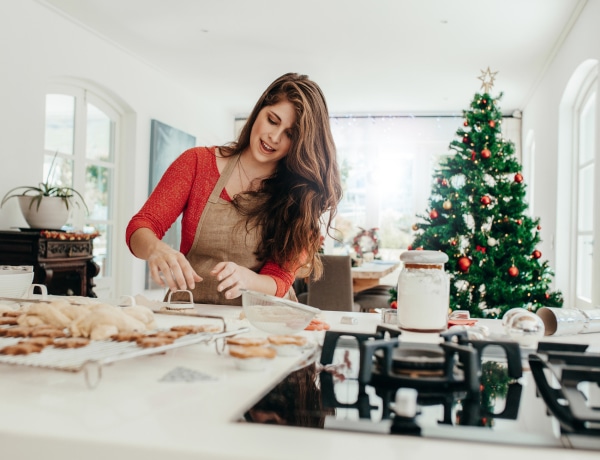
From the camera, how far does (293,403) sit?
2.13ft

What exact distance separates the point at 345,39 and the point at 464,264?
2567 mm

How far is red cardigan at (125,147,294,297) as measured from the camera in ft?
5.80

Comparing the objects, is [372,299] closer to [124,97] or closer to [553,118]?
[553,118]

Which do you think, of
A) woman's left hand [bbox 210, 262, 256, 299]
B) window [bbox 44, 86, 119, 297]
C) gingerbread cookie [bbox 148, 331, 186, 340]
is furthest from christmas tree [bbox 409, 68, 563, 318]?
gingerbread cookie [bbox 148, 331, 186, 340]

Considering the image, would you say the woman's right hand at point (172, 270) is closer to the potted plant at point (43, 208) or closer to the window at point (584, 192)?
the potted plant at point (43, 208)

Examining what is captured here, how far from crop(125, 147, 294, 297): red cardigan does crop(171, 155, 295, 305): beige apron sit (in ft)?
0.09

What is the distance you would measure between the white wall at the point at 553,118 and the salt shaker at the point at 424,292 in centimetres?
352

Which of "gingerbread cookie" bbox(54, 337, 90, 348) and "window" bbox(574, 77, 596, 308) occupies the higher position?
"window" bbox(574, 77, 596, 308)

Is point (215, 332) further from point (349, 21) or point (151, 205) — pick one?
point (349, 21)

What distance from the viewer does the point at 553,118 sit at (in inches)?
230

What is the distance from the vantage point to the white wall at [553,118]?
4.42 m

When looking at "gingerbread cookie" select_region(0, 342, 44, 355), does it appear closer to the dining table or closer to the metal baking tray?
the metal baking tray

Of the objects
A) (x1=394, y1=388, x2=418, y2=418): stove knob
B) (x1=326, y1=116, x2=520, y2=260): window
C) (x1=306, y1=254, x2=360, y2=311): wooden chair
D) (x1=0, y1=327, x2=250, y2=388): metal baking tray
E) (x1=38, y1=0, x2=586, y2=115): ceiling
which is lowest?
(x1=306, y1=254, x2=360, y2=311): wooden chair

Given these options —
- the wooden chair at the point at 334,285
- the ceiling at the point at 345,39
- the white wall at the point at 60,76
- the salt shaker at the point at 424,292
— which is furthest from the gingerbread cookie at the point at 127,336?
the ceiling at the point at 345,39
